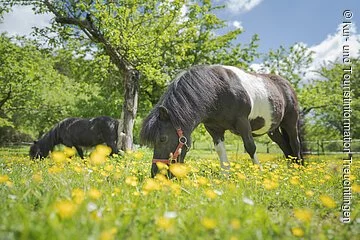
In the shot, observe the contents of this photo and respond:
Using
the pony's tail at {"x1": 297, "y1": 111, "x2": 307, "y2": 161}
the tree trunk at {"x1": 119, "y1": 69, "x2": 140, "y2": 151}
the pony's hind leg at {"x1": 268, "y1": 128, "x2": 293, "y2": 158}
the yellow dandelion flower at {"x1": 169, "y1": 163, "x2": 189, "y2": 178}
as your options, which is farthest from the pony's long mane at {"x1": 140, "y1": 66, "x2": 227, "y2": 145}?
the tree trunk at {"x1": 119, "y1": 69, "x2": 140, "y2": 151}

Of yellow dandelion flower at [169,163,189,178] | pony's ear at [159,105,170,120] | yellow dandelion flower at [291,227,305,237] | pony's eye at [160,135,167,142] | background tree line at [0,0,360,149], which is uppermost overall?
background tree line at [0,0,360,149]

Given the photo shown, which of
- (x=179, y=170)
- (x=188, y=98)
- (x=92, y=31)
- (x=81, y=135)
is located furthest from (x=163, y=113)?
(x=81, y=135)

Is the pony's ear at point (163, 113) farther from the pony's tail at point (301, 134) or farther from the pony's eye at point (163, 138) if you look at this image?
the pony's tail at point (301, 134)

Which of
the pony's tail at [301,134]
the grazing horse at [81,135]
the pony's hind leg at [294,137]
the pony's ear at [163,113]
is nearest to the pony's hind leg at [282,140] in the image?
the pony's hind leg at [294,137]

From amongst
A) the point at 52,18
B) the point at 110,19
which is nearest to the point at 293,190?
the point at 110,19

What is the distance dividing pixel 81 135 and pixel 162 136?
407 inches

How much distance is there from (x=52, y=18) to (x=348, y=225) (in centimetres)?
1291

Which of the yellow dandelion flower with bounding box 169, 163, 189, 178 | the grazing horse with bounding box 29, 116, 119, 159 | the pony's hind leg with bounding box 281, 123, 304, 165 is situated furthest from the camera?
the grazing horse with bounding box 29, 116, 119, 159

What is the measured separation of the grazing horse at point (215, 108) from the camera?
4.46 metres

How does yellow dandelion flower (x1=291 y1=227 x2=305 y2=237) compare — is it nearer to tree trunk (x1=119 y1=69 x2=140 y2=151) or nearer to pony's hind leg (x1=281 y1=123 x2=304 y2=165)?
pony's hind leg (x1=281 y1=123 x2=304 y2=165)

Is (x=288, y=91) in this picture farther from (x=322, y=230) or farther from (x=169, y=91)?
(x=322, y=230)

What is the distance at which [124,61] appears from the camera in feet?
39.2

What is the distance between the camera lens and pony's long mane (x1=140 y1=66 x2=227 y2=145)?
14.6ft

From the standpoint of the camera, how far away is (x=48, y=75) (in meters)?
21.5
